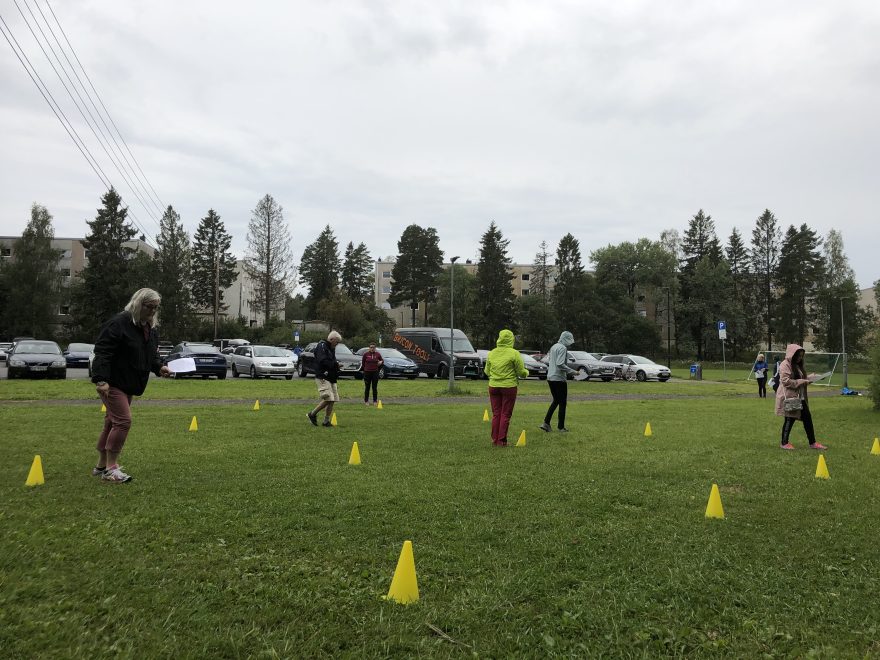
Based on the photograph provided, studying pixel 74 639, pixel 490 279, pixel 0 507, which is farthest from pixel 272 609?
pixel 490 279

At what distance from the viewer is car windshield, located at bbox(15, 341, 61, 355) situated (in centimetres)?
2388

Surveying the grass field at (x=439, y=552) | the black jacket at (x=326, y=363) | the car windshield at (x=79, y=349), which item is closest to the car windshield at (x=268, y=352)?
the car windshield at (x=79, y=349)

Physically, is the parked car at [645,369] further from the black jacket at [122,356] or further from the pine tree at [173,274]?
the pine tree at [173,274]

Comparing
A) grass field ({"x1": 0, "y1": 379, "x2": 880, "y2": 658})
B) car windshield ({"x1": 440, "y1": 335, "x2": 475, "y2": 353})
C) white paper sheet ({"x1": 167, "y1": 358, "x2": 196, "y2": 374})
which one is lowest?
grass field ({"x1": 0, "y1": 379, "x2": 880, "y2": 658})

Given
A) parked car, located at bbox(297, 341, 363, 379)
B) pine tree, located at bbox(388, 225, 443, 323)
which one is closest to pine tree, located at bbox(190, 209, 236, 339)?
pine tree, located at bbox(388, 225, 443, 323)

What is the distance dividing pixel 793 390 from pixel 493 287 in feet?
214

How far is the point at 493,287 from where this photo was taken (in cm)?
7400

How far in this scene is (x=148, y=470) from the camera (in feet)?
22.0

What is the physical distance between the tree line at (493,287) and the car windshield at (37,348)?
3145cm

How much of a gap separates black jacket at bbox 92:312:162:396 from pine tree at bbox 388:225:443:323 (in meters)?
79.4

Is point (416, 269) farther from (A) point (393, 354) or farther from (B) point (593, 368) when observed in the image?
(A) point (393, 354)

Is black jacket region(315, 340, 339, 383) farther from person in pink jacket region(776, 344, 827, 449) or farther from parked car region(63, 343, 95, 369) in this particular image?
parked car region(63, 343, 95, 369)

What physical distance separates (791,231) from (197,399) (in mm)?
79507

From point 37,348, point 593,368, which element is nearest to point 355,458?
point 37,348
